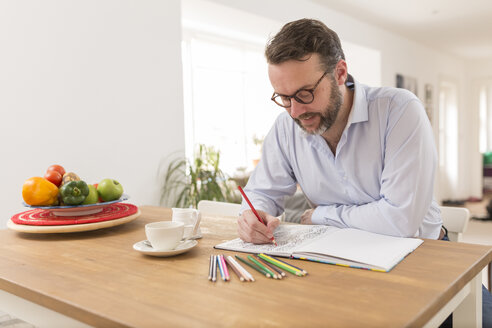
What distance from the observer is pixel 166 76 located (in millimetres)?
3250

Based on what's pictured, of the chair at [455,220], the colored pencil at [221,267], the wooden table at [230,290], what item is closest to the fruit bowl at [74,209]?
the wooden table at [230,290]

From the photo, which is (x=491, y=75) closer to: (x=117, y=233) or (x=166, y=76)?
(x=166, y=76)

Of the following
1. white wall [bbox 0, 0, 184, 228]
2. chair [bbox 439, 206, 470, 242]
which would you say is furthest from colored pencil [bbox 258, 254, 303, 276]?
white wall [bbox 0, 0, 184, 228]

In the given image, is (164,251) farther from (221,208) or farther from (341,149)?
(221,208)

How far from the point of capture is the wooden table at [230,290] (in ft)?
2.42

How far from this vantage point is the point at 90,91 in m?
2.76

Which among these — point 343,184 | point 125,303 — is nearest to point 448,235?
point 343,184

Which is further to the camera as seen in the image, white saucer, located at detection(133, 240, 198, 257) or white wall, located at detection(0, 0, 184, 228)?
white wall, located at detection(0, 0, 184, 228)

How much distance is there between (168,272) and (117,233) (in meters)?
0.51

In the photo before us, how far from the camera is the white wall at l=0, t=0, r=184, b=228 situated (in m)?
2.40

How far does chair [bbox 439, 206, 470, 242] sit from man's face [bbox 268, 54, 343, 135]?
0.62 meters

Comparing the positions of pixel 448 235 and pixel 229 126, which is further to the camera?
pixel 229 126

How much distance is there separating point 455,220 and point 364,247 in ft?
2.53

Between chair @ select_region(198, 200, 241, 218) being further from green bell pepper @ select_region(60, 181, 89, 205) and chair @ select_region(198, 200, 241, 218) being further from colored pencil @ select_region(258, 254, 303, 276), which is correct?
colored pencil @ select_region(258, 254, 303, 276)
